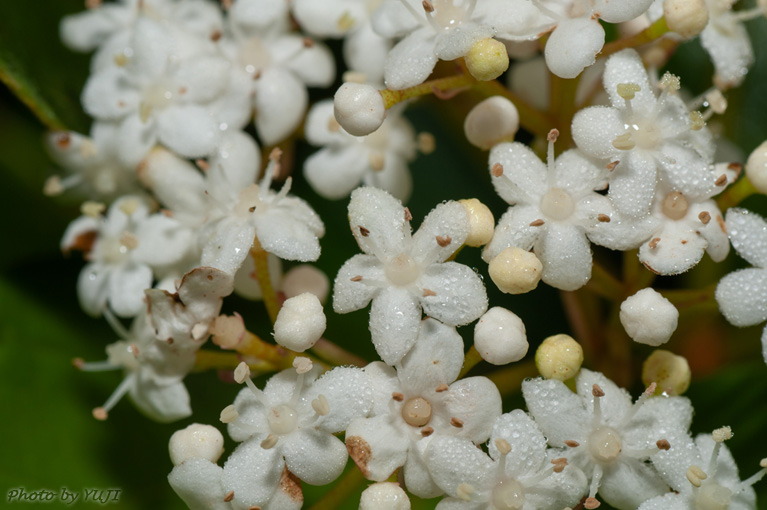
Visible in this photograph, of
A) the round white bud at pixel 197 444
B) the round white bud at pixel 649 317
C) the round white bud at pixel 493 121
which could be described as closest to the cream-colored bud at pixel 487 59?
the round white bud at pixel 493 121

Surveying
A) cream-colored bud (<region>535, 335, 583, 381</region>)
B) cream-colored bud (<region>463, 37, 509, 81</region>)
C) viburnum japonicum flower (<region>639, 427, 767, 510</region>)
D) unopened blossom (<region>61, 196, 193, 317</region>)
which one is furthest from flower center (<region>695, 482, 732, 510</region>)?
unopened blossom (<region>61, 196, 193, 317</region>)

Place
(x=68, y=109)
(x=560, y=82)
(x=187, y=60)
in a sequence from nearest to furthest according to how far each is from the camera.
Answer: (x=560, y=82)
(x=187, y=60)
(x=68, y=109)

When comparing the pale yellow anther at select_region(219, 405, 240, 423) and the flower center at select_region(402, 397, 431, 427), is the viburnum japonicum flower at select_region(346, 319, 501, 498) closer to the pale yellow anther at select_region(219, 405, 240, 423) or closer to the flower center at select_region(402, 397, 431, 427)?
the flower center at select_region(402, 397, 431, 427)

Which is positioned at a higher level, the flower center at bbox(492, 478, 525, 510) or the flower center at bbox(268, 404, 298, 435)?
the flower center at bbox(268, 404, 298, 435)

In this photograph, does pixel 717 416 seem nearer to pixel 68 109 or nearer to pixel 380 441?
pixel 380 441

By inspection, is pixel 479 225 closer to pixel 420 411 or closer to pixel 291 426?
pixel 420 411

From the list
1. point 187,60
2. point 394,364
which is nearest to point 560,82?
point 394,364
